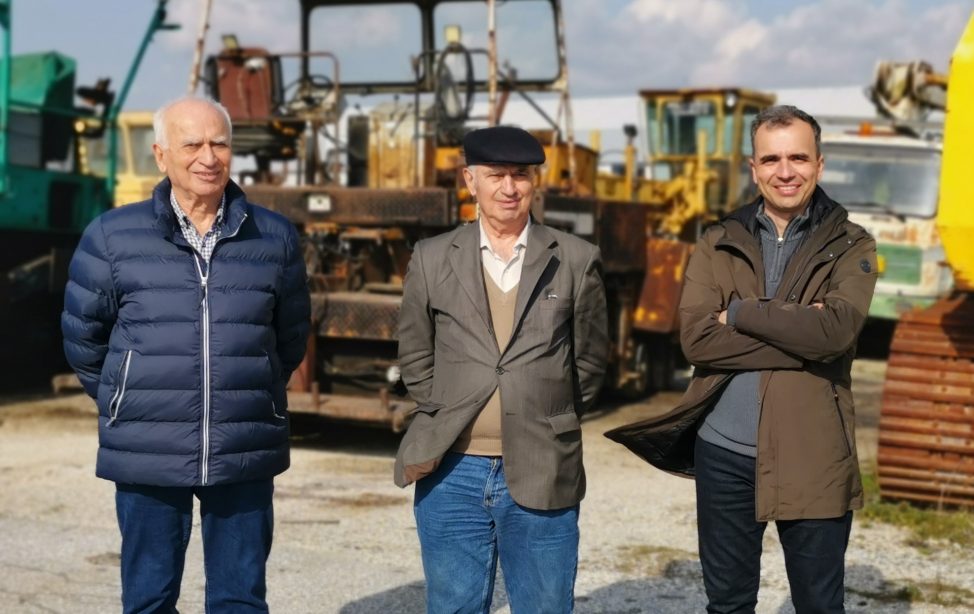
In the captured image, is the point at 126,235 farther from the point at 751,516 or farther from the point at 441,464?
the point at 751,516

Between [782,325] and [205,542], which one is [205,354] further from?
[782,325]

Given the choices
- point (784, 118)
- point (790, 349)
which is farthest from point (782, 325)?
point (784, 118)

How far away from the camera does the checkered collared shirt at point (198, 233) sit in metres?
3.75

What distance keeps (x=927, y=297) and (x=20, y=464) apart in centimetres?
923

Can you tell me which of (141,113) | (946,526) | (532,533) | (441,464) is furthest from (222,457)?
(141,113)

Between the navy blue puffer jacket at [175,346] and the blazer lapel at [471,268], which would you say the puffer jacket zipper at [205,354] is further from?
the blazer lapel at [471,268]

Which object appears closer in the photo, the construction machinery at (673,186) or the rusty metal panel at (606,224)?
the rusty metal panel at (606,224)

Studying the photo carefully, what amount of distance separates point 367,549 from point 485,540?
2.62 meters

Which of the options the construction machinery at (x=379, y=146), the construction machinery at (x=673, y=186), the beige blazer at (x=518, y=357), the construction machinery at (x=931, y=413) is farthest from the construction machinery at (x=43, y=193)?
the beige blazer at (x=518, y=357)

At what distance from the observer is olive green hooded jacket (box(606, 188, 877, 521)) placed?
3521 mm

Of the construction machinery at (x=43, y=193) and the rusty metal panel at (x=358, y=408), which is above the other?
the construction machinery at (x=43, y=193)

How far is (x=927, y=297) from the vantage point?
13945 millimetres

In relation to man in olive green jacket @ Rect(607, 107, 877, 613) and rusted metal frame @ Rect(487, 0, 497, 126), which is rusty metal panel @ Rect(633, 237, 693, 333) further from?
man in olive green jacket @ Rect(607, 107, 877, 613)

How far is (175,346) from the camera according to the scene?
365 centimetres
